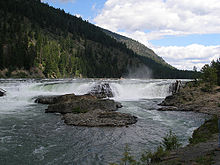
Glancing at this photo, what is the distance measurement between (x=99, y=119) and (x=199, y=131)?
754 cm

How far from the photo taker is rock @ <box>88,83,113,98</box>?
3867cm

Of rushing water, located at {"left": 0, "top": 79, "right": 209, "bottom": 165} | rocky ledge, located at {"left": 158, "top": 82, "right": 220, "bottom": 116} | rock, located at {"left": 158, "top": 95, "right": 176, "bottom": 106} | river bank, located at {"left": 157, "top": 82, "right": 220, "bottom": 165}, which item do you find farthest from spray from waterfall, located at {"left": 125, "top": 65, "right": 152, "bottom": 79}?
rushing water, located at {"left": 0, "top": 79, "right": 209, "bottom": 165}

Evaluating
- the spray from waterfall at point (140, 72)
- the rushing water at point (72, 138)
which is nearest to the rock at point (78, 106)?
the rushing water at point (72, 138)

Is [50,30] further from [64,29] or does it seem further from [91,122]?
[91,122]

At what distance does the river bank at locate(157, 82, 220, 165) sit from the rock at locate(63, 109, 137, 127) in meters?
5.79

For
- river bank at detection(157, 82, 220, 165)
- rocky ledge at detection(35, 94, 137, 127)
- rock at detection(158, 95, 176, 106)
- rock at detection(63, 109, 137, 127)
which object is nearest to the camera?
river bank at detection(157, 82, 220, 165)

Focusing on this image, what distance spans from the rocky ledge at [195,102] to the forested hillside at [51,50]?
55.8m

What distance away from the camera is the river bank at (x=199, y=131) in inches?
296

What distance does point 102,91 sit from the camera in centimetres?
3916

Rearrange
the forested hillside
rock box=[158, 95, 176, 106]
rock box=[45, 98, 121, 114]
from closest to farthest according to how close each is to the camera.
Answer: rock box=[45, 98, 121, 114]
rock box=[158, 95, 176, 106]
the forested hillside

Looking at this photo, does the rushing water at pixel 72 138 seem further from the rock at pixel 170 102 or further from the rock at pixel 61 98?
the rock at pixel 170 102

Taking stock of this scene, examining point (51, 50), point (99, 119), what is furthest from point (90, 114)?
point (51, 50)

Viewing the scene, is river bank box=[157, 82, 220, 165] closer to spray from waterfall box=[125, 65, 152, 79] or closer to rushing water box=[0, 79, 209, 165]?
rushing water box=[0, 79, 209, 165]

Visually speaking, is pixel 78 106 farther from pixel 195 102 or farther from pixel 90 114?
pixel 195 102
